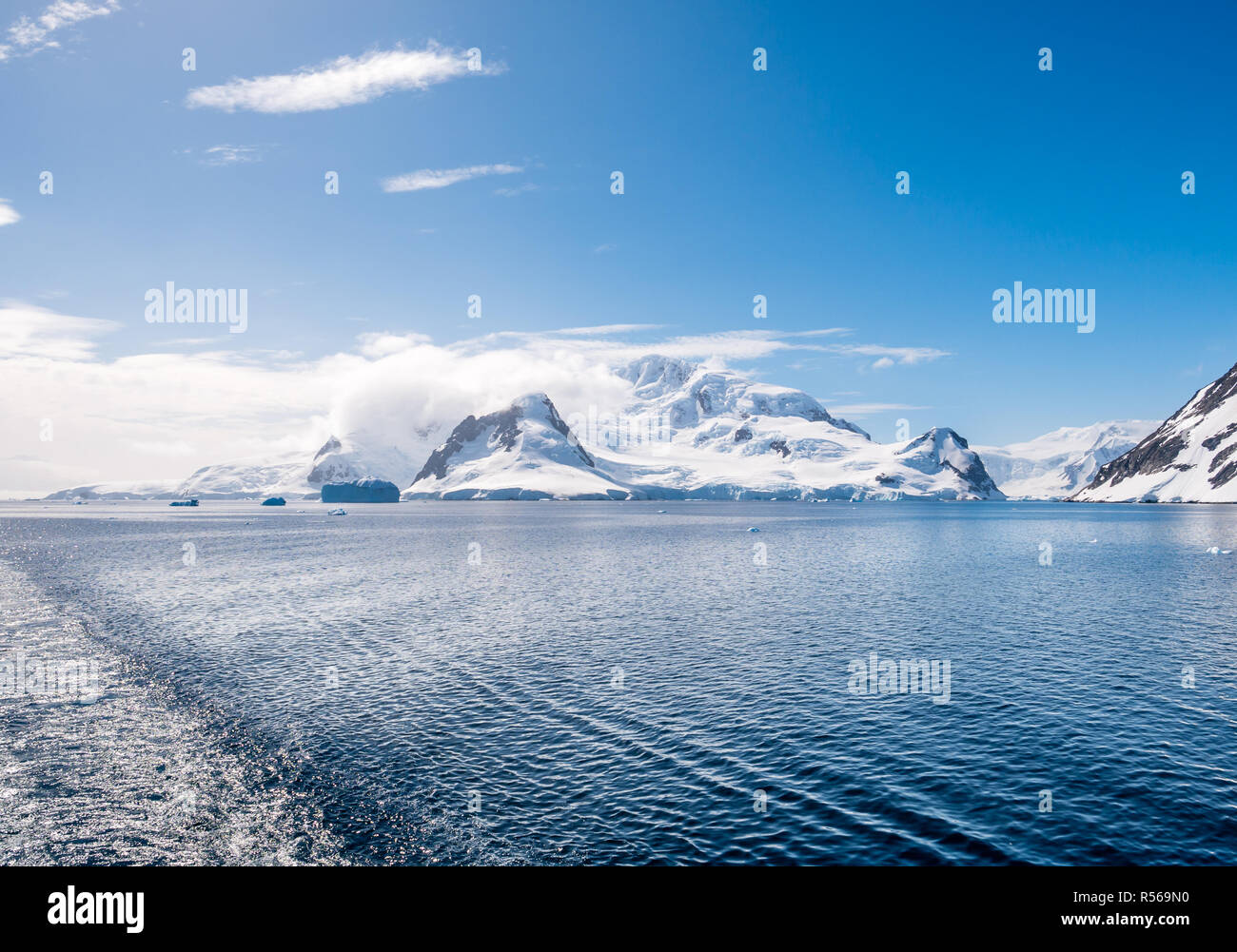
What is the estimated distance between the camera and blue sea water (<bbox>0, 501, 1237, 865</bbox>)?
21.8 m

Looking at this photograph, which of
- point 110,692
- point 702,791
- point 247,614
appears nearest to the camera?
point 702,791

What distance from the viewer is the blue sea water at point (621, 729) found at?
71.6ft

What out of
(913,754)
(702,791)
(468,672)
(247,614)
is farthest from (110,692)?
(913,754)

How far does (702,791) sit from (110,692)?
3294 centimetres

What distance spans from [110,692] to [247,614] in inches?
927

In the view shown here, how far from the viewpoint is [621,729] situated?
3170 cm

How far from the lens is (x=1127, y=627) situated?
5388 cm

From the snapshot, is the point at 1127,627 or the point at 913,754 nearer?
the point at 913,754
